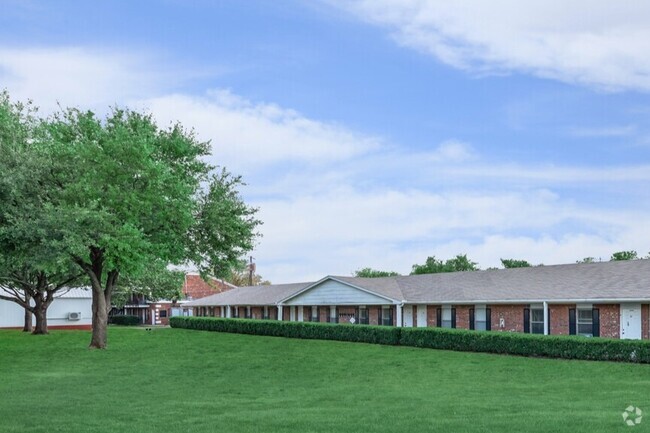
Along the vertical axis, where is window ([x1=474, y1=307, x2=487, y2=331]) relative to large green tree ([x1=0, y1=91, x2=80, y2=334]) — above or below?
below

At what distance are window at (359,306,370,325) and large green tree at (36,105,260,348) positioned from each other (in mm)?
14524

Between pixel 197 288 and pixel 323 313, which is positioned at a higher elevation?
pixel 197 288

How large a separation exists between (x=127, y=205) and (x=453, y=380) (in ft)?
58.1

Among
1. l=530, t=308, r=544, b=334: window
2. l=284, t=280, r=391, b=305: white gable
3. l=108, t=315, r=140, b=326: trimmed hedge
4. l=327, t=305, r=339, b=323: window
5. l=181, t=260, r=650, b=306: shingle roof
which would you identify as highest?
l=181, t=260, r=650, b=306: shingle roof

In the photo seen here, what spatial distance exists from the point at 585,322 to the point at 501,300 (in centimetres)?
505

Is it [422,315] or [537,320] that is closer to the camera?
[537,320]

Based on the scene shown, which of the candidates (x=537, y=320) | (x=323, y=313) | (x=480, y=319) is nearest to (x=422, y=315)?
(x=480, y=319)

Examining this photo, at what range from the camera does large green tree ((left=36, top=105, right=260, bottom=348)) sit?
34.8m

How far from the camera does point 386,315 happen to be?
53094 mm

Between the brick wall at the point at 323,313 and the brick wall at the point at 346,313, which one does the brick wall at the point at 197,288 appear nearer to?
the brick wall at the point at 323,313

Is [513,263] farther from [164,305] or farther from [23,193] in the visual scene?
[23,193]

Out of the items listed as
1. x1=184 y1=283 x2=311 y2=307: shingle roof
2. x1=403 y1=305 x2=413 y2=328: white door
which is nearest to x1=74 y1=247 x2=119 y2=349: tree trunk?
x1=403 y1=305 x2=413 y2=328: white door

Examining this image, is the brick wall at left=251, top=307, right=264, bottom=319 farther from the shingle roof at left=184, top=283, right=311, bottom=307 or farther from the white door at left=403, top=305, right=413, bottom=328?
the white door at left=403, top=305, right=413, bottom=328

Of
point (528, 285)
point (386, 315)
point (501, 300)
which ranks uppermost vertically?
point (528, 285)
